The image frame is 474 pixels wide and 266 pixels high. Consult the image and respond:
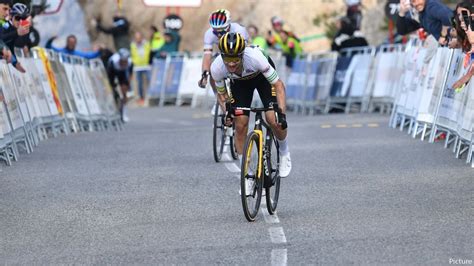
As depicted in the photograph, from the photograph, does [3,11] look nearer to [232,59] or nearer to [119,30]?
[232,59]

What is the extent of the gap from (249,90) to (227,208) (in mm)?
1084

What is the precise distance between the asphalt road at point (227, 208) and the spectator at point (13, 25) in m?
1.64

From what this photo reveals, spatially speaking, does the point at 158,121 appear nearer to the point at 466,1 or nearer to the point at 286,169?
the point at 466,1

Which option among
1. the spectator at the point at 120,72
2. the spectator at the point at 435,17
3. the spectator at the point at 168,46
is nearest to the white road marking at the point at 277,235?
the spectator at the point at 435,17

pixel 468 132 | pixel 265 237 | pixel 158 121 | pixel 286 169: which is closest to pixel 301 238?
pixel 265 237

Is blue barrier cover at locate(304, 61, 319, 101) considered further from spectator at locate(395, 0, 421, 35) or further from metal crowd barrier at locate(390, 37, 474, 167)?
spectator at locate(395, 0, 421, 35)

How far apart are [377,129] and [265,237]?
12260 mm

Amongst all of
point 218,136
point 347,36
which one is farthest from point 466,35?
point 347,36

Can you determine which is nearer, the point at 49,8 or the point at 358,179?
the point at 358,179

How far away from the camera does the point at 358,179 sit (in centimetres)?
1334

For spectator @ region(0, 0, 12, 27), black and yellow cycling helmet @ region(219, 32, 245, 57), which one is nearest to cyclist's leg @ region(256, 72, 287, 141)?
black and yellow cycling helmet @ region(219, 32, 245, 57)

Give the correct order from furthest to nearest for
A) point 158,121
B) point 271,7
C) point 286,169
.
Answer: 1. point 271,7
2. point 158,121
3. point 286,169

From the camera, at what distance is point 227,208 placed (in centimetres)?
1117

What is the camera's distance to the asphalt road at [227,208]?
29.0 feet
